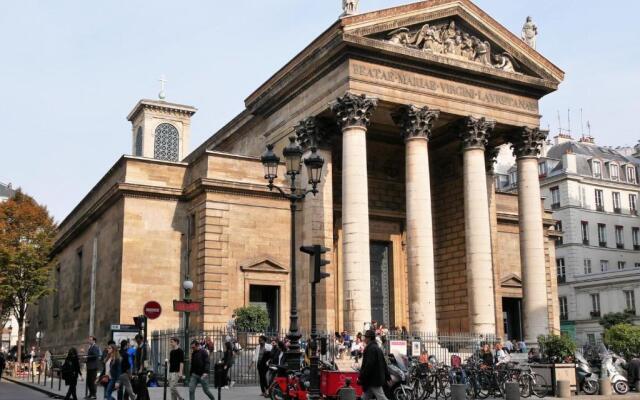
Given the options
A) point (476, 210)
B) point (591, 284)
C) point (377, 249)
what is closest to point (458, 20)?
point (476, 210)

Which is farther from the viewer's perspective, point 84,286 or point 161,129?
point 161,129

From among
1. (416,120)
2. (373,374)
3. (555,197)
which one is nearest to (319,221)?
(416,120)

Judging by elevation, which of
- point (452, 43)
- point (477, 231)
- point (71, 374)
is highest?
point (452, 43)

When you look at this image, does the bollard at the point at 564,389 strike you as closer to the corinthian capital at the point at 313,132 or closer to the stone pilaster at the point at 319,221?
the stone pilaster at the point at 319,221

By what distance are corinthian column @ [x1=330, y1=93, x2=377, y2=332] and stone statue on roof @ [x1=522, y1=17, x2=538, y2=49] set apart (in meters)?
10.5

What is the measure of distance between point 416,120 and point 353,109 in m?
2.92

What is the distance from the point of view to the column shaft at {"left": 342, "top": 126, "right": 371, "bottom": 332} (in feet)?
87.0

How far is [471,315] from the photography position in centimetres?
2933

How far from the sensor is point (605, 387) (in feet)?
70.3

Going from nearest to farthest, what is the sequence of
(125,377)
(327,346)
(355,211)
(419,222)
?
(125,377) → (327,346) → (355,211) → (419,222)

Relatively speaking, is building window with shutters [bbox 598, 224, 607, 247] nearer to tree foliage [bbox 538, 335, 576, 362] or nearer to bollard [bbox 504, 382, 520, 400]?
tree foliage [bbox 538, 335, 576, 362]

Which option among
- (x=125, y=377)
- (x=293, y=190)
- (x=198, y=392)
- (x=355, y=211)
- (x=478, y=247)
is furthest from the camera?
(x=478, y=247)

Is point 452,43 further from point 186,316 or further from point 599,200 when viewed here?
point 599,200

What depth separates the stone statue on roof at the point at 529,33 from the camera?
113 feet
